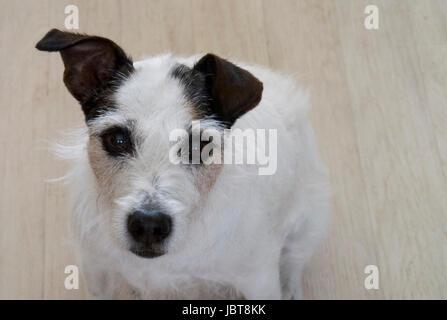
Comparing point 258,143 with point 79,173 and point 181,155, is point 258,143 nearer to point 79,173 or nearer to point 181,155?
point 181,155

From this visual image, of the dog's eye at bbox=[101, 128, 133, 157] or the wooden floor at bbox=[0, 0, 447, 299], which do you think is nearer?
the dog's eye at bbox=[101, 128, 133, 157]

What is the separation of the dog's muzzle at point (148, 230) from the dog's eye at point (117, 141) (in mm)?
168

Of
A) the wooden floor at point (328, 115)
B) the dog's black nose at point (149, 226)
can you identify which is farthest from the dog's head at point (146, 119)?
the wooden floor at point (328, 115)

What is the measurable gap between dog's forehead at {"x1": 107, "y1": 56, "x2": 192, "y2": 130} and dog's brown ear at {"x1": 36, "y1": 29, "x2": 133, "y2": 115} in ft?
0.20

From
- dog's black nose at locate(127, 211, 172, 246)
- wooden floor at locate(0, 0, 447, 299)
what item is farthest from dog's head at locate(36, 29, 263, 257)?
wooden floor at locate(0, 0, 447, 299)

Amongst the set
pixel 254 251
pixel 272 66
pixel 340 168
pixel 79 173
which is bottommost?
pixel 254 251

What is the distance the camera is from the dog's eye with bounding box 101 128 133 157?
1.46m

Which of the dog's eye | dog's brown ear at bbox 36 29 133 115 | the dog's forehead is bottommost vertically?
the dog's eye

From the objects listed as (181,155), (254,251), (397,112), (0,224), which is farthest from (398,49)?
(0,224)

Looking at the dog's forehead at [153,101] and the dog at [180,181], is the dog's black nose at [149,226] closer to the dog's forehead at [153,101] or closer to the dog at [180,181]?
the dog at [180,181]

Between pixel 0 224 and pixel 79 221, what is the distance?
29.3 inches

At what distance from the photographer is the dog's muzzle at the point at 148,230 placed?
1.43m

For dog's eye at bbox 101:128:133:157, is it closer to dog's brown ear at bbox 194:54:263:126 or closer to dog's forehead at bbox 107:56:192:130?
dog's forehead at bbox 107:56:192:130
